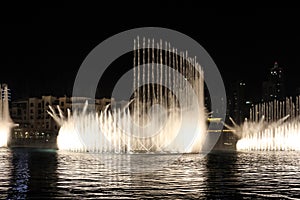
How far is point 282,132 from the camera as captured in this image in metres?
75.0

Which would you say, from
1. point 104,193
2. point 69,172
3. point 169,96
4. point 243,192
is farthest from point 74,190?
point 169,96

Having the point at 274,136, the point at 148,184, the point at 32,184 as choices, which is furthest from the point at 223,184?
the point at 274,136

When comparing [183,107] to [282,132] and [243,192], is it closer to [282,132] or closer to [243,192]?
[282,132]

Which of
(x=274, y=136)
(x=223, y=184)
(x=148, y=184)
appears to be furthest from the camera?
(x=274, y=136)

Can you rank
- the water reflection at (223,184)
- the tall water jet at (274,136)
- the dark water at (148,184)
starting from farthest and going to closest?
the tall water jet at (274,136)
the water reflection at (223,184)
the dark water at (148,184)

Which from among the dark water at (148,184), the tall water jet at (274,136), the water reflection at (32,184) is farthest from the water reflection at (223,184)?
the tall water jet at (274,136)

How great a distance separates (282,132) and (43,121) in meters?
72.4

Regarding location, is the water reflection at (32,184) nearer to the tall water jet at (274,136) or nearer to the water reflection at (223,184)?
the water reflection at (223,184)

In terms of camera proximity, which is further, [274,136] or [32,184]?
[274,136]

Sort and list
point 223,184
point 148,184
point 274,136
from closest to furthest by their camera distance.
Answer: point 148,184
point 223,184
point 274,136

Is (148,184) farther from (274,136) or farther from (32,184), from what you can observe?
(274,136)

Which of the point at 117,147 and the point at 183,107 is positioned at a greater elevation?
the point at 183,107

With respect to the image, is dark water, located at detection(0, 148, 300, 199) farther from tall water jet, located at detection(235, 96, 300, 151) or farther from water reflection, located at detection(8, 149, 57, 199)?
tall water jet, located at detection(235, 96, 300, 151)

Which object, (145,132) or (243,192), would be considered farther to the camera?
(145,132)
